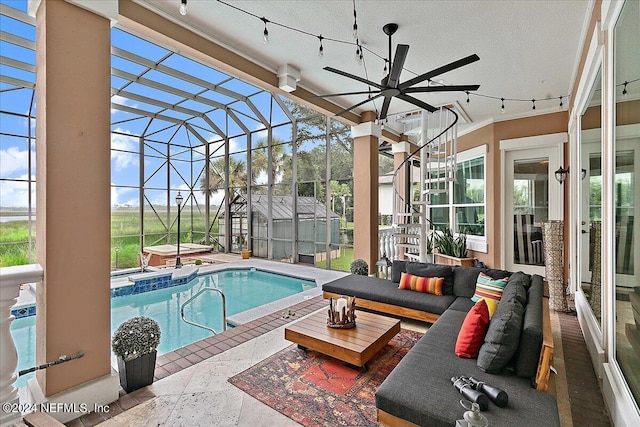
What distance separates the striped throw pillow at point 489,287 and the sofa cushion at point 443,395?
1303 mm

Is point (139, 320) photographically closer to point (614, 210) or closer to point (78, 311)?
point (78, 311)

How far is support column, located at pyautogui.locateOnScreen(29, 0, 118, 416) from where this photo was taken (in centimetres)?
210

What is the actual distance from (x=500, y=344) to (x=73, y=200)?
316 centimetres

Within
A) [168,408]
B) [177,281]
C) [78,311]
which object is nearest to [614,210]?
[168,408]

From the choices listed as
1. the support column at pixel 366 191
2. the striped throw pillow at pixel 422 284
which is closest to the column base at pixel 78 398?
the striped throw pillow at pixel 422 284

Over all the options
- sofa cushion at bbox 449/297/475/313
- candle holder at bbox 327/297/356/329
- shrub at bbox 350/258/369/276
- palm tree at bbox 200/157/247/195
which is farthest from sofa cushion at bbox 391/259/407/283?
palm tree at bbox 200/157/247/195

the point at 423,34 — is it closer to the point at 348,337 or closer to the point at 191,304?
the point at 348,337

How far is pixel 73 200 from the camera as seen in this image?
2.21 metres

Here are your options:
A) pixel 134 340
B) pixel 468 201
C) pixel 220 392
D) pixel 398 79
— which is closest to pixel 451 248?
pixel 468 201

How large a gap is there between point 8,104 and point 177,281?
5.74 m

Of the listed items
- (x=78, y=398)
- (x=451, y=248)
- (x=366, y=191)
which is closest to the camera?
(x=78, y=398)

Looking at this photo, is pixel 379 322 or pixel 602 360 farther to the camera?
pixel 379 322

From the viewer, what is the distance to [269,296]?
593cm

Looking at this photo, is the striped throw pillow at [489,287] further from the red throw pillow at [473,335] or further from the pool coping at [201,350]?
the pool coping at [201,350]
